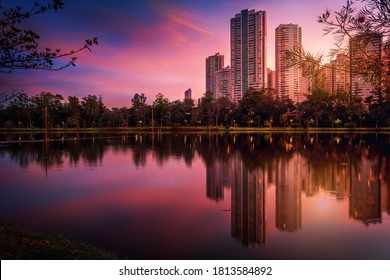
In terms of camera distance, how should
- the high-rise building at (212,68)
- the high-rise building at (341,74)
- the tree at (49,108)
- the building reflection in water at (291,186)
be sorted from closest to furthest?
1. the high-rise building at (341,74)
2. the building reflection in water at (291,186)
3. the tree at (49,108)
4. the high-rise building at (212,68)

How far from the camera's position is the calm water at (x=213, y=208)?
7352 millimetres

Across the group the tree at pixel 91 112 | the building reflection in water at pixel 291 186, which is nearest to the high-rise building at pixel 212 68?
the tree at pixel 91 112

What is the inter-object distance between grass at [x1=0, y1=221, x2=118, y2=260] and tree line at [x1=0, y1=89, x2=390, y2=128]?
223 ft

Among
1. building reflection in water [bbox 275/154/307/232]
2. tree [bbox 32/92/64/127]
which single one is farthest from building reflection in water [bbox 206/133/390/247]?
tree [bbox 32/92/64/127]

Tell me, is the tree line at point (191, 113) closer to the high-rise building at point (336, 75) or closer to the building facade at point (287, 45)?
the building facade at point (287, 45)

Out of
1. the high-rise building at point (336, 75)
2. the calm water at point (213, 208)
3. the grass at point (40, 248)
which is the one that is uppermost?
the high-rise building at point (336, 75)

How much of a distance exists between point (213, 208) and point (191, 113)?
76.6 m

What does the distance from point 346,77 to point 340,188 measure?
23.6 feet

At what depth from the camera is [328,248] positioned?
23.6ft

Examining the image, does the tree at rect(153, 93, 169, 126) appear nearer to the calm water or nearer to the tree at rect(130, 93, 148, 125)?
the tree at rect(130, 93, 148, 125)

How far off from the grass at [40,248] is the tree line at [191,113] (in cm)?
6790

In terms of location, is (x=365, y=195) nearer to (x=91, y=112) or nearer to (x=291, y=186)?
(x=291, y=186)
